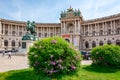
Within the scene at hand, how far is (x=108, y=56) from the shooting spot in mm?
19703

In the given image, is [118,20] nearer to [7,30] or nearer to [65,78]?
[7,30]

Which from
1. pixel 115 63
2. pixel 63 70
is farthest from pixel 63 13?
pixel 63 70

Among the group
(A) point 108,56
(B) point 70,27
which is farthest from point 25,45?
A: (B) point 70,27

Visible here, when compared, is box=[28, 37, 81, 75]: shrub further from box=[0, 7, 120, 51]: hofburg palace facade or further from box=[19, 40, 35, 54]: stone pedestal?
box=[0, 7, 120, 51]: hofburg palace facade

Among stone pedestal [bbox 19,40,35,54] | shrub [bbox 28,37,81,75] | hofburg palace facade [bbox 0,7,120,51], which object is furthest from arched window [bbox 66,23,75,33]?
shrub [bbox 28,37,81,75]

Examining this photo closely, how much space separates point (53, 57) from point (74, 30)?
256 feet

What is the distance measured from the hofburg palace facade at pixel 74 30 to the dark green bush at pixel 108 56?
61.7 m

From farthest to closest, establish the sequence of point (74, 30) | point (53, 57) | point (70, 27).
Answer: point (70, 27) → point (74, 30) → point (53, 57)

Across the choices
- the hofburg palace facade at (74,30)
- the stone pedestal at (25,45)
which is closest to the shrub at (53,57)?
the stone pedestal at (25,45)

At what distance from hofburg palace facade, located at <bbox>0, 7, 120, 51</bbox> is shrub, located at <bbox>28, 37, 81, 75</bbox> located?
69793 millimetres

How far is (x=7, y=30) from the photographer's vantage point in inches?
3661

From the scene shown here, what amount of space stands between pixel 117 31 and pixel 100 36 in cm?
879

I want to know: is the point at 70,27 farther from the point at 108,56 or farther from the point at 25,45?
the point at 108,56

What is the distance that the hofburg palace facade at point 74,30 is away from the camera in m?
83.2
